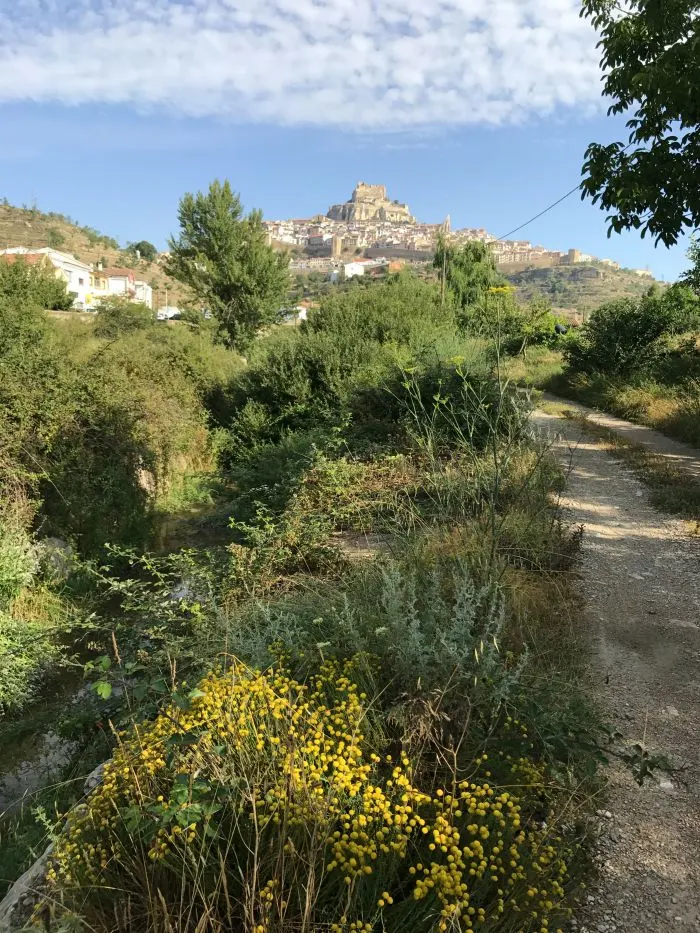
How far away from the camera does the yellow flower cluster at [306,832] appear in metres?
1.59

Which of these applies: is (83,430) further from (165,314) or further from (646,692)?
(165,314)

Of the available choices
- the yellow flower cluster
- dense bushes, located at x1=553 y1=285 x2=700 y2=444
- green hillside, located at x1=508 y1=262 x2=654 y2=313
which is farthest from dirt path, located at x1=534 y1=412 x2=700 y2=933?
green hillside, located at x1=508 y1=262 x2=654 y2=313

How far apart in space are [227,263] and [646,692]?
73.7 ft

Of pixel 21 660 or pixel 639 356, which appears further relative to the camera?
pixel 639 356

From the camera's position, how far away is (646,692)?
315 cm

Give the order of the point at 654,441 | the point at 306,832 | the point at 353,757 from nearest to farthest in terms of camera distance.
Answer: the point at 306,832 → the point at 353,757 → the point at 654,441

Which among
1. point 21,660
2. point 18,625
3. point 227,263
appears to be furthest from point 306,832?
point 227,263

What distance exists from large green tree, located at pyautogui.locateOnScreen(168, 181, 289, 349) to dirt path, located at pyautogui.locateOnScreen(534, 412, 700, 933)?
62.6 ft

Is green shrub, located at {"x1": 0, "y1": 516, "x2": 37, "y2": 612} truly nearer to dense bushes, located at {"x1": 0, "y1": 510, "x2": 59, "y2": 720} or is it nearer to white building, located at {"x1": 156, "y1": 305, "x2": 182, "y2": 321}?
dense bushes, located at {"x1": 0, "y1": 510, "x2": 59, "y2": 720}

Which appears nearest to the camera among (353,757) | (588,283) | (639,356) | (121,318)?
(353,757)

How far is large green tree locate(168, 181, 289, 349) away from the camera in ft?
73.0

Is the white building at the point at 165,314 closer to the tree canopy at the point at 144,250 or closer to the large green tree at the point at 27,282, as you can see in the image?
the large green tree at the point at 27,282

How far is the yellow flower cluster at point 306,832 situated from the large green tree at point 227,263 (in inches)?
846

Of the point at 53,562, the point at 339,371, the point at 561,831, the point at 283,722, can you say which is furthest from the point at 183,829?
the point at 339,371
